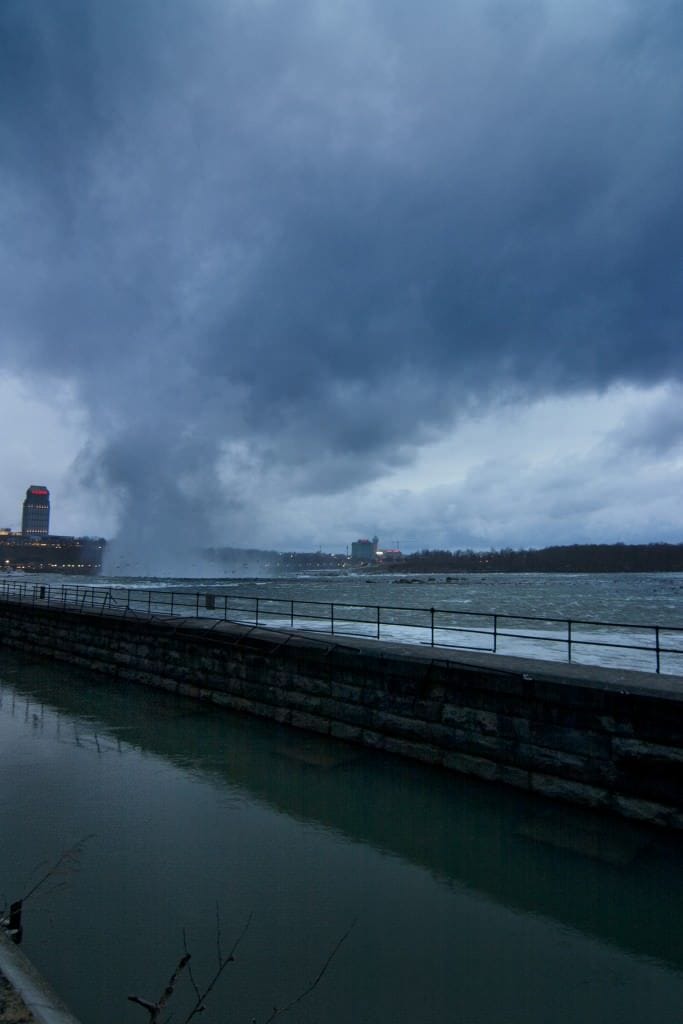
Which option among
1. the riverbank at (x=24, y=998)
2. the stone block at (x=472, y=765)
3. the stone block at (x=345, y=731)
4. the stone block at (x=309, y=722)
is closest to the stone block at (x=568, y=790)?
the stone block at (x=472, y=765)

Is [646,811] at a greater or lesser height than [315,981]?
greater

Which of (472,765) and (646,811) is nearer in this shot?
(646,811)

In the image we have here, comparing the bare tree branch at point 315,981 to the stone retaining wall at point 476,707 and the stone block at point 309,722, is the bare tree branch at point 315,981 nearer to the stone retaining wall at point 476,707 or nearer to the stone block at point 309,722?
the stone retaining wall at point 476,707

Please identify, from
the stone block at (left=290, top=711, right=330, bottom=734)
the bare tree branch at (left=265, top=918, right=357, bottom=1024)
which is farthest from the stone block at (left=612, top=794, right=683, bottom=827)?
the stone block at (left=290, top=711, right=330, bottom=734)

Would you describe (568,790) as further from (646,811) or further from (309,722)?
(309,722)

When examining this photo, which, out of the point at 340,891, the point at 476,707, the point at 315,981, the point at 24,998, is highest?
the point at 24,998

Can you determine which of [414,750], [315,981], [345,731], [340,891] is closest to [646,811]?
[414,750]

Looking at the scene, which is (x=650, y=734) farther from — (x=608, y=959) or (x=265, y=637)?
(x=265, y=637)

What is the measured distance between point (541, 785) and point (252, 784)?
5580 mm

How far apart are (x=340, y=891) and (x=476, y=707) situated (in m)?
4.74

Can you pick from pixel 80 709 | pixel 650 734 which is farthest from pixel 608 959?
pixel 80 709

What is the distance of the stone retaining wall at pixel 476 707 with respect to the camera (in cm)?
983

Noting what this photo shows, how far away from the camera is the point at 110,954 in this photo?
22.6 feet

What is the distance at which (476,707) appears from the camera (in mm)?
11992
